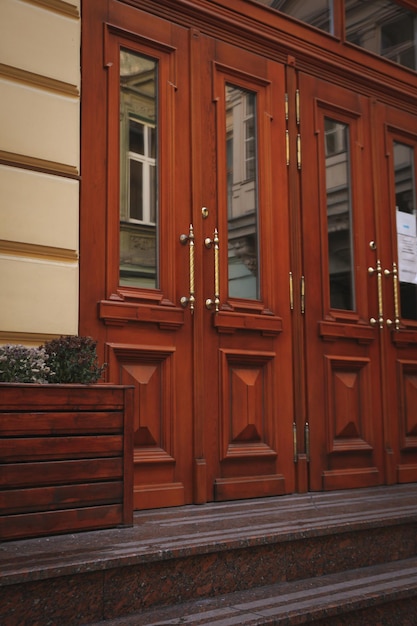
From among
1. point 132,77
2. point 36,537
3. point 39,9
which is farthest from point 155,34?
point 36,537

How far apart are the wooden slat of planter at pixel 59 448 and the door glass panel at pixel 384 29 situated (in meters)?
3.18

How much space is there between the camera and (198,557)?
274 cm

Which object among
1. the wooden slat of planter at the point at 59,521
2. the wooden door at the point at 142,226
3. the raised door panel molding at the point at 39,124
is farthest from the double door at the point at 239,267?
the wooden slat of planter at the point at 59,521

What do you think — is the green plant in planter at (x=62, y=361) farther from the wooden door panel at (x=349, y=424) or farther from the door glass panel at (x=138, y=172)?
the wooden door panel at (x=349, y=424)

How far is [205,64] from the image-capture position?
4121 mm

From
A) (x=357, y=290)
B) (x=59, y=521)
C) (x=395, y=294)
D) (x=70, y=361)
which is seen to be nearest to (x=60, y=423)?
(x=70, y=361)

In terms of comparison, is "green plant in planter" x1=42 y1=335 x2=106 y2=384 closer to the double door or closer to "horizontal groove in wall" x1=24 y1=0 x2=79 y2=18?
the double door

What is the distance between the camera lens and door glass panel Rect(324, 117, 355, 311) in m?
4.61

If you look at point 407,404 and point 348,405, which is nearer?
point 348,405

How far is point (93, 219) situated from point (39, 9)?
982 millimetres

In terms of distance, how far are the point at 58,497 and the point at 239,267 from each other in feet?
5.82

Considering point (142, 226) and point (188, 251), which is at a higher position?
point (142, 226)

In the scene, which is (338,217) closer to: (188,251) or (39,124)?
(188,251)

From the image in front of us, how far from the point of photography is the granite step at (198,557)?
7.85ft
